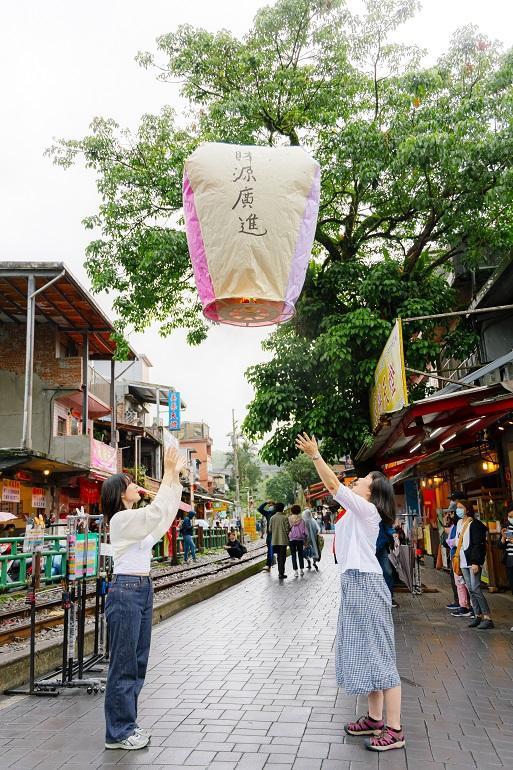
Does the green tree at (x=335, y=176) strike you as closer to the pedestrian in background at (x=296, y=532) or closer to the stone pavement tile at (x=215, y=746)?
the pedestrian in background at (x=296, y=532)

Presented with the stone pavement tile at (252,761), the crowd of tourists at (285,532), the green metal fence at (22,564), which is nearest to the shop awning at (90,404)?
the crowd of tourists at (285,532)

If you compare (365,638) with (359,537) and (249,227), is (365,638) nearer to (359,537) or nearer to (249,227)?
(359,537)

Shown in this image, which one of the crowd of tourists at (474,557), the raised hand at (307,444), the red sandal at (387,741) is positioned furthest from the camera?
the crowd of tourists at (474,557)

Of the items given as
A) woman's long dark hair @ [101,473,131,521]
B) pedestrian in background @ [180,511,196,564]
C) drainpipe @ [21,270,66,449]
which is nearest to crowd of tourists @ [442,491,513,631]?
woman's long dark hair @ [101,473,131,521]

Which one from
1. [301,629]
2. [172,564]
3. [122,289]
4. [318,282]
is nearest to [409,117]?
[318,282]

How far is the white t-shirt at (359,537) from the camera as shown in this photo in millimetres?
4355

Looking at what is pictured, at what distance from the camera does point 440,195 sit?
40.2ft

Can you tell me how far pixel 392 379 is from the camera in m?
9.33

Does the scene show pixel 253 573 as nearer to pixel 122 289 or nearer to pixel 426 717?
pixel 122 289

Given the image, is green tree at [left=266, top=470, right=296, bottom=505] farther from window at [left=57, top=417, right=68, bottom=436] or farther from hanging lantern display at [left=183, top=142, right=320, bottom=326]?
hanging lantern display at [left=183, top=142, right=320, bottom=326]

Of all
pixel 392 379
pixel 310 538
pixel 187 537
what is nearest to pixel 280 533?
pixel 310 538

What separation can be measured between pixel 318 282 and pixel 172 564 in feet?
47.1

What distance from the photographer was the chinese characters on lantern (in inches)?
203

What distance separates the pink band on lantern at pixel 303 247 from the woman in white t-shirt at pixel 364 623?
1.44 metres
